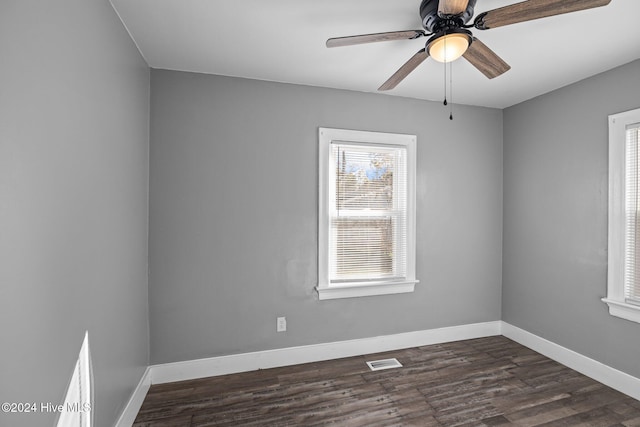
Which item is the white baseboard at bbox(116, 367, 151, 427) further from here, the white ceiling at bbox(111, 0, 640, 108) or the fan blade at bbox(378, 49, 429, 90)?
the fan blade at bbox(378, 49, 429, 90)

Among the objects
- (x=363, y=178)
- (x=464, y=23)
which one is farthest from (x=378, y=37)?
(x=363, y=178)

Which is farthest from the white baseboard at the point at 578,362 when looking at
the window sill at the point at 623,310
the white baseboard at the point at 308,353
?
the window sill at the point at 623,310

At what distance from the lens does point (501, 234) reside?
3689mm

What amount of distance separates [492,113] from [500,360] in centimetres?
267

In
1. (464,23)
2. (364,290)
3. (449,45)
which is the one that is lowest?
(364,290)

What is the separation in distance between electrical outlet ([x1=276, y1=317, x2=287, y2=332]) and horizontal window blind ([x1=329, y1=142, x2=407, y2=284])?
0.60 m

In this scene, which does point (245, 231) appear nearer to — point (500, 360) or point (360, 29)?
point (360, 29)

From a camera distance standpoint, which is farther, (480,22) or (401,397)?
(401,397)

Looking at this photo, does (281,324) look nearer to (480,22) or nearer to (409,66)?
(409,66)

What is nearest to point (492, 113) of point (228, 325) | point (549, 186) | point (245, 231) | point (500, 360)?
point (549, 186)

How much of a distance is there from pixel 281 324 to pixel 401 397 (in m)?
1.17

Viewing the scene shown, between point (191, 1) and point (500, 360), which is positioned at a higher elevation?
point (191, 1)

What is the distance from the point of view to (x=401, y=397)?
2.44m

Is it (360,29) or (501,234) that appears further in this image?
(501,234)
